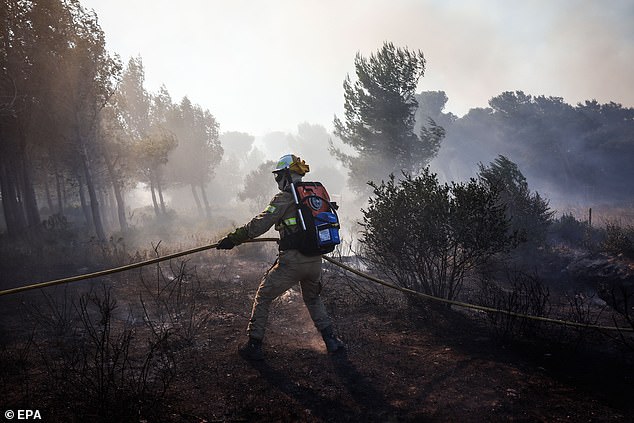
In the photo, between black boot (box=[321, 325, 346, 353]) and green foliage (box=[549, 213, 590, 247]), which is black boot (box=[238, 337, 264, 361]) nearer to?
black boot (box=[321, 325, 346, 353])

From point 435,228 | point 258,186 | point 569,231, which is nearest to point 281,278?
point 435,228

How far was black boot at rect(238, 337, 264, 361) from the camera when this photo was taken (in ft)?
12.6

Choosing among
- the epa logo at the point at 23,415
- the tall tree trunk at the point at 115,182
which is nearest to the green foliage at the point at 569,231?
the epa logo at the point at 23,415

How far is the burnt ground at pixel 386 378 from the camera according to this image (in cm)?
278

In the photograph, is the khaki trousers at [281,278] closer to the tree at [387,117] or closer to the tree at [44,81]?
the tree at [44,81]

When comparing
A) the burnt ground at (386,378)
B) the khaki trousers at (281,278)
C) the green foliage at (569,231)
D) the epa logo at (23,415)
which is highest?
the khaki trousers at (281,278)

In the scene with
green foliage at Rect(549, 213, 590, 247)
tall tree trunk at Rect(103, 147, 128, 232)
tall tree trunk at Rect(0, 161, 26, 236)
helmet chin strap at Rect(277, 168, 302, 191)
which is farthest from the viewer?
tall tree trunk at Rect(103, 147, 128, 232)

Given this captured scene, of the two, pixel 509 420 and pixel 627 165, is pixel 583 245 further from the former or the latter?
pixel 627 165

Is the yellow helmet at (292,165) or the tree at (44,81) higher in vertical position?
the tree at (44,81)

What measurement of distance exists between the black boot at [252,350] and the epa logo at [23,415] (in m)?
1.83

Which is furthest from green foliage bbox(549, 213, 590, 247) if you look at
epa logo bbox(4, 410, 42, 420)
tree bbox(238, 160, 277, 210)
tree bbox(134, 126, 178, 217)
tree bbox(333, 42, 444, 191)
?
tree bbox(238, 160, 277, 210)

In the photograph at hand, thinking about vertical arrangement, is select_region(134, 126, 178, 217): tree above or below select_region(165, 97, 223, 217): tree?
below

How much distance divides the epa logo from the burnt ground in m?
0.07

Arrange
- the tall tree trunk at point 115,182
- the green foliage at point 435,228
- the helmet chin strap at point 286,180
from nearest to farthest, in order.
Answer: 1. the helmet chin strap at point 286,180
2. the green foliage at point 435,228
3. the tall tree trunk at point 115,182
